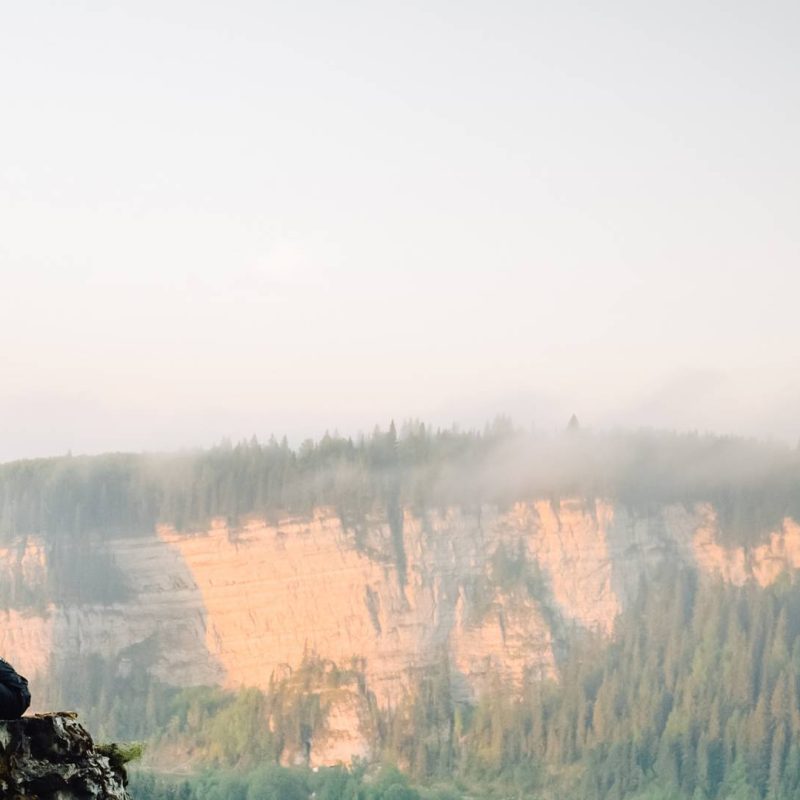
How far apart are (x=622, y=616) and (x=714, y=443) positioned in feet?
54.6

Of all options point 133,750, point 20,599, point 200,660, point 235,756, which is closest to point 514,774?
point 235,756

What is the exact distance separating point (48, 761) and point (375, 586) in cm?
14171

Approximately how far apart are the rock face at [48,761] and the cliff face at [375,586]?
450ft

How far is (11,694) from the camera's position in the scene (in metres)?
14.4

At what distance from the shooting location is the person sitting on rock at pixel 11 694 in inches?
562

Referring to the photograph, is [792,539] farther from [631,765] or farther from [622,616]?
[631,765]

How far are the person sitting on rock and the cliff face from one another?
452ft

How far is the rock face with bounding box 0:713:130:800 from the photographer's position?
47.5ft

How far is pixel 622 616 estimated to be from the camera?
155000 mm

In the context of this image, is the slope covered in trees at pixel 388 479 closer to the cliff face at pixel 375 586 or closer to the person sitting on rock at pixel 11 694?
the cliff face at pixel 375 586

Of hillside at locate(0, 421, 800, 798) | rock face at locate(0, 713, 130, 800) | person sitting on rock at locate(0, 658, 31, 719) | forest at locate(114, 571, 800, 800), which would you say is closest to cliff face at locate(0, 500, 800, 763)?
hillside at locate(0, 421, 800, 798)

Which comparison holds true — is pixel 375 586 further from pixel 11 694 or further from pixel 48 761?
pixel 11 694

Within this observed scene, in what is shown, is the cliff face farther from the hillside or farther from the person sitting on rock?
the person sitting on rock

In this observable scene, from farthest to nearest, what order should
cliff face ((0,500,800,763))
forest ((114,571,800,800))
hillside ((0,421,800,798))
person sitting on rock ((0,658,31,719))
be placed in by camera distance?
cliff face ((0,500,800,763))
hillside ((0,421,800,798))
forest ((114,571,800,800))
person sitting on rock ((0,658,31,719))
